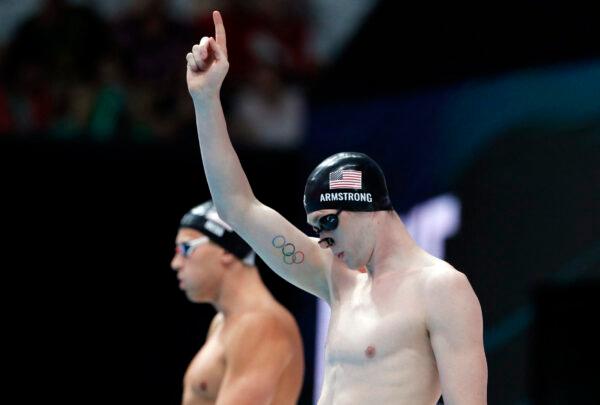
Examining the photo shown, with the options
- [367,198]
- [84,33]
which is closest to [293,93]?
[84,33]

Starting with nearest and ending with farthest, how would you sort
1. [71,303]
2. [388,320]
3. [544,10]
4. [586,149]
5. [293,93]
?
1. [388,320]
2. [586,149]
3. [544,10]
4. [71,303]
5. [293,93]

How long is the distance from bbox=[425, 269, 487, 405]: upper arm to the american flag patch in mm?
458

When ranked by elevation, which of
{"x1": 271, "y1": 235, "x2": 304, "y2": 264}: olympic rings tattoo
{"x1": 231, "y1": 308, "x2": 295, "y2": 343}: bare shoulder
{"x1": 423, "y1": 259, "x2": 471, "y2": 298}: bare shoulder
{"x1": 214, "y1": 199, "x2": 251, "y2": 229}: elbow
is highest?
{"x1": 214, "y1": 199, "x2": 251, "y2": 229}: elbow

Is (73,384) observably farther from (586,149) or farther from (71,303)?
(586,149)

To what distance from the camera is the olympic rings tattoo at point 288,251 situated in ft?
14.0

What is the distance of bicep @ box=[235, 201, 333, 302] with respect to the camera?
4230mm

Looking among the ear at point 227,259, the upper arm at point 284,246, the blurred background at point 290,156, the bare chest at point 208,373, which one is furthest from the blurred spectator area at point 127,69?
the upper arm at point 284,246

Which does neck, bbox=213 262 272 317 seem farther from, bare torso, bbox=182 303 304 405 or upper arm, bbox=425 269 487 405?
upper arm, bbox=425 269 487 405

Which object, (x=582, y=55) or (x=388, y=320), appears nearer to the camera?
(x=388, y=320)

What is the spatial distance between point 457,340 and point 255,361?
1689 mm

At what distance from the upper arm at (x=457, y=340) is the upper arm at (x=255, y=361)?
60.7 inches

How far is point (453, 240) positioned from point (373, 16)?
2220 millimetres

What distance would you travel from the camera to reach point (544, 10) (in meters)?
6.70

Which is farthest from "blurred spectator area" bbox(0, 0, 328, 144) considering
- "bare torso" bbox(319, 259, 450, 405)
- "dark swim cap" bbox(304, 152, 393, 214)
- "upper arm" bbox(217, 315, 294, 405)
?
"bare torso" bbox(319, 259, 450, 405)
